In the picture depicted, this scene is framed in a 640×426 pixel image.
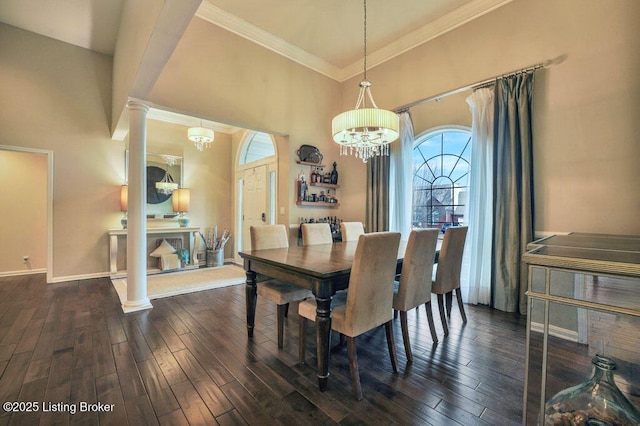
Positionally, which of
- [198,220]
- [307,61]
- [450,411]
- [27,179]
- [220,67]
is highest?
[307,61]

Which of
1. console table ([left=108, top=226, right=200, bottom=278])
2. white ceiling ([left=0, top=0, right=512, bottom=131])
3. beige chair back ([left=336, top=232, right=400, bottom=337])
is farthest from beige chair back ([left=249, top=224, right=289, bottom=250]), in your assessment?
console table ([left=108, top=226, right=200, bottom=278])

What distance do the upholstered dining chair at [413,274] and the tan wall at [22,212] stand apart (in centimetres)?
627

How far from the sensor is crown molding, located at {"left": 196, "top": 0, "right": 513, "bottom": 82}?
3431 millimetres

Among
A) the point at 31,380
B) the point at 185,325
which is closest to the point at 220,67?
the point at 185,325

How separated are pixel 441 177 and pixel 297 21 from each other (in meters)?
3.00

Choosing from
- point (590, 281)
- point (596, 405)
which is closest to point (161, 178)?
point (590, 281)

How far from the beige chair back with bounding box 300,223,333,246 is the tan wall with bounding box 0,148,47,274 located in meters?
5.06

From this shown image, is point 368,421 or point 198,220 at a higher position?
point 198,220

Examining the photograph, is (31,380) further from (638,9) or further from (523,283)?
(638,9)

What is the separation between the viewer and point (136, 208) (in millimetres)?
3209

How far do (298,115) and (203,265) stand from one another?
3714 mm

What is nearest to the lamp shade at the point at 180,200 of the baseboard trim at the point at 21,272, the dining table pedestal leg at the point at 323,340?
the baseboard trim at the point at 21,272

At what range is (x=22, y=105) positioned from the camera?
13.0 feet

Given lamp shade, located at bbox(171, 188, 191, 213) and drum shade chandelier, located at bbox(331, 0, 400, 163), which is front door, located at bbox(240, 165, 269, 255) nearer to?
lamp shade, located at bbox(171, 188, 191, 213)
